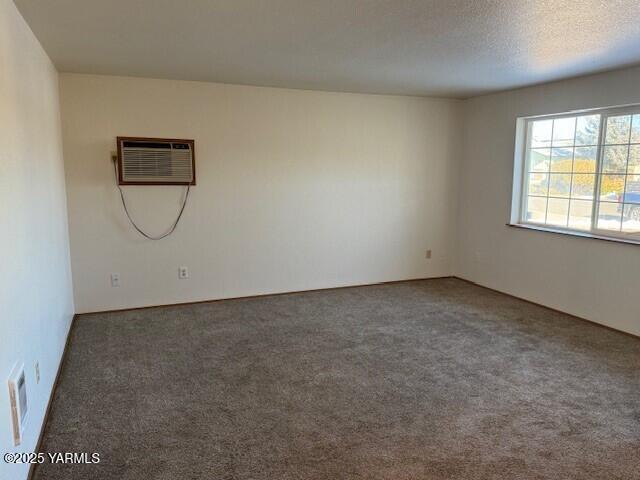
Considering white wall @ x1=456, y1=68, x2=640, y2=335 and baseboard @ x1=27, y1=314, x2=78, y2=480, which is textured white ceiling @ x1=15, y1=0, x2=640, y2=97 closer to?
white wall @ x1=456, y1=68, x2=640, y2=335

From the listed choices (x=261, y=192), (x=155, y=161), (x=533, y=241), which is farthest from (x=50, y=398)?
(x=533, y=241)

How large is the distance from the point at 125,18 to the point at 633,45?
3167 mm

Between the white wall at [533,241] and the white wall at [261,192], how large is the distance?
0.32m

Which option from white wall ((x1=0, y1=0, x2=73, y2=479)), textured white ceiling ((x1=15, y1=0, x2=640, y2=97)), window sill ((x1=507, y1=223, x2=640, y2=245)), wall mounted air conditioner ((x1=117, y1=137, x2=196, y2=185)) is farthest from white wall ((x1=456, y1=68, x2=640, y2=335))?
white wall ((x1=0, y1=0, x2=73, y2=479))

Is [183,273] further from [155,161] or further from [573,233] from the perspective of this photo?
[573,233]

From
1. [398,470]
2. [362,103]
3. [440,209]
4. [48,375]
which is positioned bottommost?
[398,470]

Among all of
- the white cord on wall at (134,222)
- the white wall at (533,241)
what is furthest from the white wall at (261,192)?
the white wall at (533,241)

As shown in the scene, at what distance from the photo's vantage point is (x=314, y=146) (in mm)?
5070

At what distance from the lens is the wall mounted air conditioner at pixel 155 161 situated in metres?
4.26

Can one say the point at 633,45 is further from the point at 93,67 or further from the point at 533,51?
the point at 93,67

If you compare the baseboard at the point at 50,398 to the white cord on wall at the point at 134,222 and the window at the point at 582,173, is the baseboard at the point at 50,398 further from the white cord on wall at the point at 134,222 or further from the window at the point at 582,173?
the window at the point at 582,173

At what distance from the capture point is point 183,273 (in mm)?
4699

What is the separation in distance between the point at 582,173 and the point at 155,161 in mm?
3939

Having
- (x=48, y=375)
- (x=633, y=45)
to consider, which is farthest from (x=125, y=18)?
(x=633, y=45)
